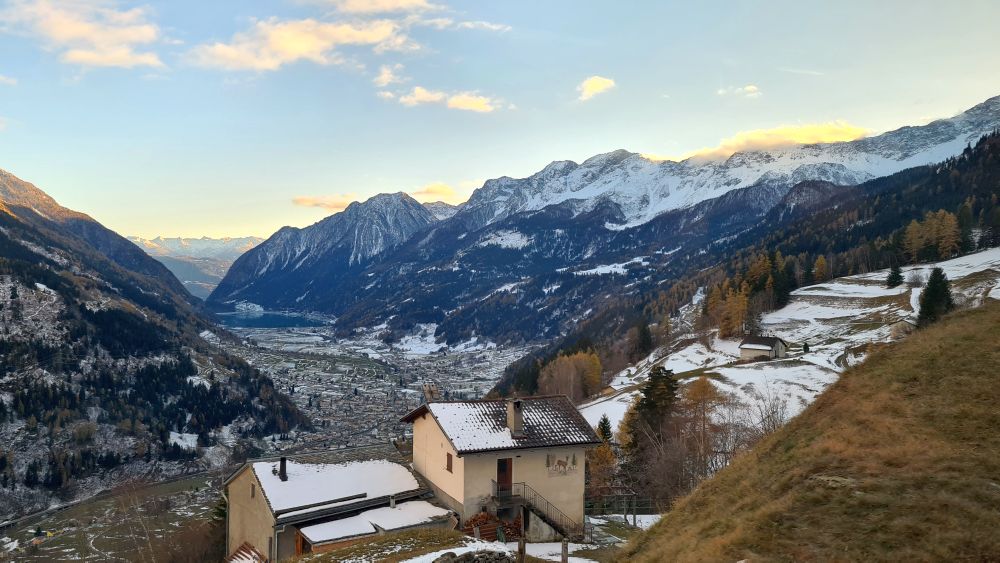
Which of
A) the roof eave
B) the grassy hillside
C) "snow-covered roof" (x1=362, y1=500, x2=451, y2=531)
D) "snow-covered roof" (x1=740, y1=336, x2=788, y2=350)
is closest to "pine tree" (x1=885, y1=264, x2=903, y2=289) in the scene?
"snow-covered roof" (x1=740, y1=336, x2=788, y2=350)

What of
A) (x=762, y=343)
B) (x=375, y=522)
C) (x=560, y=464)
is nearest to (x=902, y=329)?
(x=762, y=343)

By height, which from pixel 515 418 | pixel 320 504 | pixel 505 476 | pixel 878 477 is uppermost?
pixel 878 477

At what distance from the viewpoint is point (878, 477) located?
14.9 metres

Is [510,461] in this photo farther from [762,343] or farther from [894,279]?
[894,279]

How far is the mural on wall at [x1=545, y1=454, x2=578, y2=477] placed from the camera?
32.9m

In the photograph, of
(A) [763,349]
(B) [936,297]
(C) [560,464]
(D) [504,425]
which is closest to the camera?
(C) [560,464]

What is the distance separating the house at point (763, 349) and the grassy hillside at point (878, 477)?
78.2 meters

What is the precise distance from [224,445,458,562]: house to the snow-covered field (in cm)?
4498

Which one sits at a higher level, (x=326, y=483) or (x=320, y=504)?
(x=326, y=483)

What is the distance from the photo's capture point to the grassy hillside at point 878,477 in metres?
12.4

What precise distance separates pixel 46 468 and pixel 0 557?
3185 cm

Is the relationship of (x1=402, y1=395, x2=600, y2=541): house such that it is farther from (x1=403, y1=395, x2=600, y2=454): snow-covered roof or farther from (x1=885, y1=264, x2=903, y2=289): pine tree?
(x1=885, y1=264, x2=903, y2=289): pine tree

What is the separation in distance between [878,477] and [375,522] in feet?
73.9

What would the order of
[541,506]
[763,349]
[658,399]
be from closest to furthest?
[541,506] → [658,399] → [763,349]
